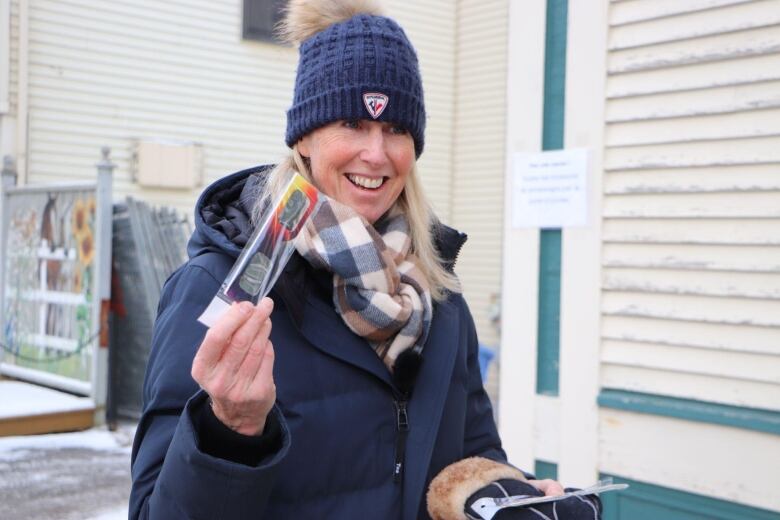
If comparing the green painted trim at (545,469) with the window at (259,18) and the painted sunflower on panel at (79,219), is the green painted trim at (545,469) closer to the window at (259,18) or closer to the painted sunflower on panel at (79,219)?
the painted sunflower on panel at (79,219)

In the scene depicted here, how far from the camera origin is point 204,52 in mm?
10625

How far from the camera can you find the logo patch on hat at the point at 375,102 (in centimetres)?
189

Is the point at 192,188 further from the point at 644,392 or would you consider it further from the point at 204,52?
the point at 644,392

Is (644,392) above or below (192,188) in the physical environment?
below

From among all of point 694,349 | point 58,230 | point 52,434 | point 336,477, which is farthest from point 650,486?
point 58,230

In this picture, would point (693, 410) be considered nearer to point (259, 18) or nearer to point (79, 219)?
point (79, 219)

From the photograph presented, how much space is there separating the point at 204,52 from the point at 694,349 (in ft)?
28.6

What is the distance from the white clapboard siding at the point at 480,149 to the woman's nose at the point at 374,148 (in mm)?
10107

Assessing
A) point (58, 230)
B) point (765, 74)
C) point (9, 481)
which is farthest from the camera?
point (58, 230)

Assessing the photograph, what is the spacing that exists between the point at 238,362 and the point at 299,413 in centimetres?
36

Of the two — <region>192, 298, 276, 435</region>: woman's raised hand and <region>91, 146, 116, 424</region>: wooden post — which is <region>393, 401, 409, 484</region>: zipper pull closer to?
<region>192, 298, 276, 435</region>: woman's raised hand

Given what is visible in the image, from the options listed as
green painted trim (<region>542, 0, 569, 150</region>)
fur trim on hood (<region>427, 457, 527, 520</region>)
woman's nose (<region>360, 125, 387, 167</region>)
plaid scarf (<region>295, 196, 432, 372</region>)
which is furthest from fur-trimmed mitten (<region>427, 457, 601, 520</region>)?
green painted trim (<region>542, 0, 569, 150</region>)

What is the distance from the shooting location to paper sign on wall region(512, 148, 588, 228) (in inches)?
146

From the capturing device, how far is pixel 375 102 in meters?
1.91
